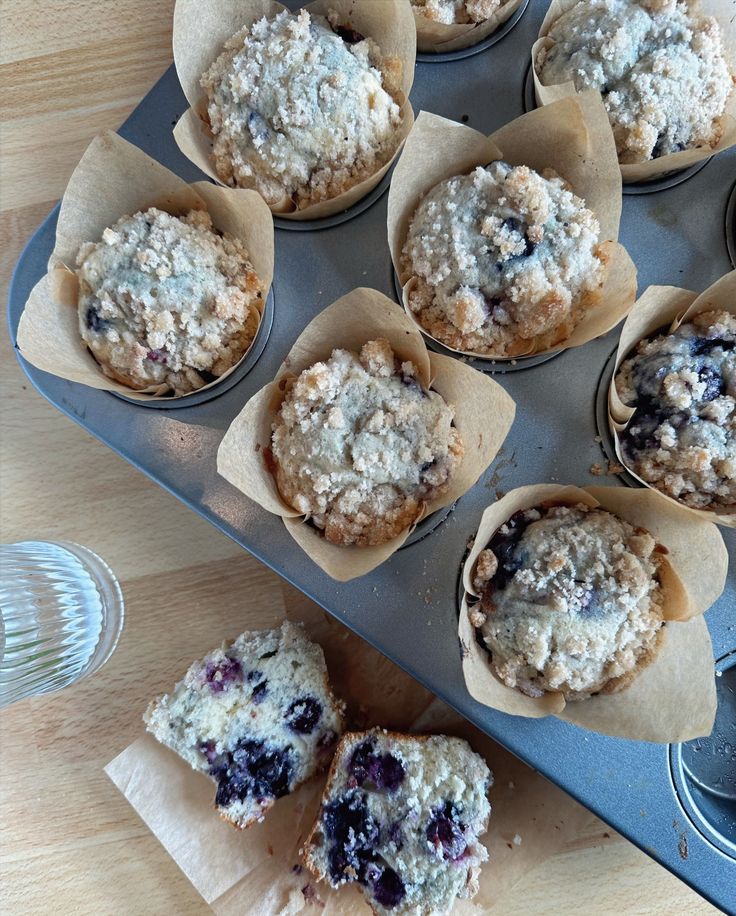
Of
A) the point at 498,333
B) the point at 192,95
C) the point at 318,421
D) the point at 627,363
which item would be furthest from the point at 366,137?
the point at 627,363

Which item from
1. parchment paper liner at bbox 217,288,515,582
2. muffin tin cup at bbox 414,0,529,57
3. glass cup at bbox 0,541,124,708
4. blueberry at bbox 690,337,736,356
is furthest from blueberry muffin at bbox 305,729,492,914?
muffin tin cup at bbox 414,0,529,57

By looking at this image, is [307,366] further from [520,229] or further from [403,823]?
[403,823]

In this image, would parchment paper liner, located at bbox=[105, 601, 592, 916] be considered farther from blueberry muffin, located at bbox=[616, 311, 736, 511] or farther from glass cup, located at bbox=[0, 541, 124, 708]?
blueberry muffin, located at bbox=[616, 311, 736, 511]

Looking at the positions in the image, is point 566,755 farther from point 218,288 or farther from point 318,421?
point 218,288

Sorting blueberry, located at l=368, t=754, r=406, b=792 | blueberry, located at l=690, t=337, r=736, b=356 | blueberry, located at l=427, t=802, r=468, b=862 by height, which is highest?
blueberry, located at l=690, t=337, r=736, b=356

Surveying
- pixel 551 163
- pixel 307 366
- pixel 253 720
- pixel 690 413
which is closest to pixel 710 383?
pixel 690 413

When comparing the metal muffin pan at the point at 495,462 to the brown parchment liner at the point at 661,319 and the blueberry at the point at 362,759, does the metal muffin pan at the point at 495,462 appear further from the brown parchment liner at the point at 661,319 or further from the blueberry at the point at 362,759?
the blueberry at the point at 362,759
